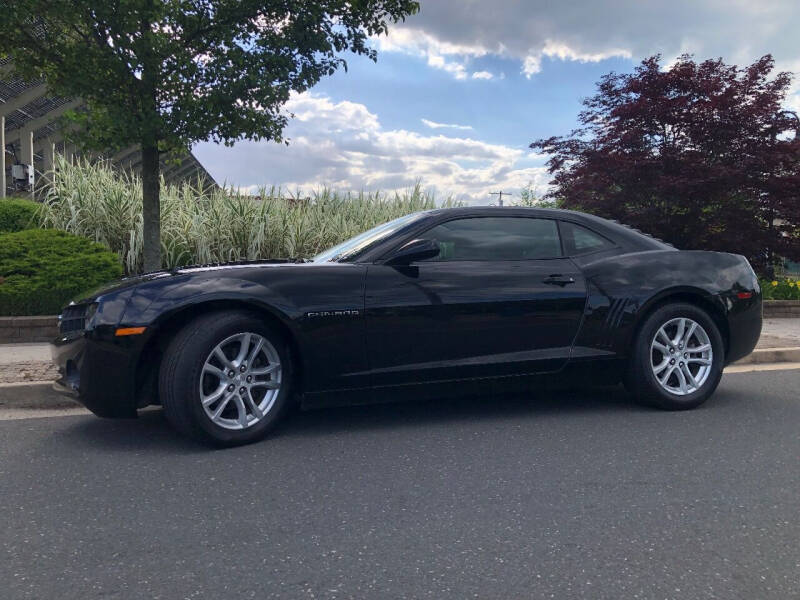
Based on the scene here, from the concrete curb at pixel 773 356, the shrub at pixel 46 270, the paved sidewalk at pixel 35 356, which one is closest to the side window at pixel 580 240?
the concrete curb at pixel 773 356

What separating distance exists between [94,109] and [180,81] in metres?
1.24

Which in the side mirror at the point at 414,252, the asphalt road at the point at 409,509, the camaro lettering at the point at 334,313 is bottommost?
the asphalt road at the point at 409,509

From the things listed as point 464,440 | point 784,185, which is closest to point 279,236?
point 464,440

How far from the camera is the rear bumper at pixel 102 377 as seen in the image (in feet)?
11.6

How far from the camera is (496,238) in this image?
14.5ft

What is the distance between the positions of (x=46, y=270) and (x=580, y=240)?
6.22 metres

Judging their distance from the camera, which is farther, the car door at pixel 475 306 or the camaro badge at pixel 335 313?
the car door at pixel 475 306

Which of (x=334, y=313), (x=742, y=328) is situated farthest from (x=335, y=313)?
(x=742, y=328)

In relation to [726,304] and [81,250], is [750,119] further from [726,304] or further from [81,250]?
[81,250]

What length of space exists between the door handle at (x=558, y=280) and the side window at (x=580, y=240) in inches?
9.5

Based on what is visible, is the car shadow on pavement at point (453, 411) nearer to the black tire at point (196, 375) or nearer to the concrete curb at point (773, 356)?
the black tire at point (196, 375)

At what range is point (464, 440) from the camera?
3848mm

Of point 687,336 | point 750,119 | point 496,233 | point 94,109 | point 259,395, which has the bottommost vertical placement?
point 259,395

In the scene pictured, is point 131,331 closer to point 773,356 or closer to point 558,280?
point 558,280
